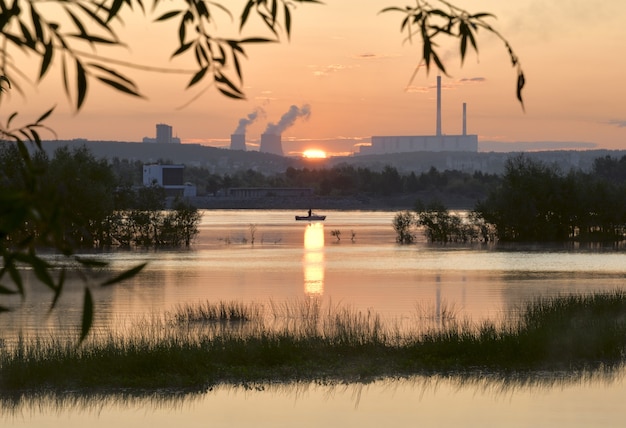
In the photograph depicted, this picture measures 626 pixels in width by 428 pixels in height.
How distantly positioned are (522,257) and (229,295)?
28.8 meters

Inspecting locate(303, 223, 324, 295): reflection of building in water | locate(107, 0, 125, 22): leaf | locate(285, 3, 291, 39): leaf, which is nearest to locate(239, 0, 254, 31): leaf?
locate(285, 3, 291, 39): leaf

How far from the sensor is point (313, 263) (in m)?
65.1

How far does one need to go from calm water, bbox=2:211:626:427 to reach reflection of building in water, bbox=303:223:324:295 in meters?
0.10

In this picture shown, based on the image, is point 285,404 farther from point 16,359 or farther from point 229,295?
point 229,295

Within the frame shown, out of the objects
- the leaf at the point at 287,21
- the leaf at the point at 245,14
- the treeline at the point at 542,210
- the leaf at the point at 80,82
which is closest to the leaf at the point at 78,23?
the leaf at the point at 80,82

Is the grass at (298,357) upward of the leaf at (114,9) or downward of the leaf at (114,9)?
downward

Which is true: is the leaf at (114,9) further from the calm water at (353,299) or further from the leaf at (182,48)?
the calm water at (353,299)

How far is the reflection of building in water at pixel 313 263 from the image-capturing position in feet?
157

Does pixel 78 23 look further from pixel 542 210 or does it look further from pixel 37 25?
pixel 542 210

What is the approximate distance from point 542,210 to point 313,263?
2122 cm

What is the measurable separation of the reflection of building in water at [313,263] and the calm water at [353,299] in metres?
0.10

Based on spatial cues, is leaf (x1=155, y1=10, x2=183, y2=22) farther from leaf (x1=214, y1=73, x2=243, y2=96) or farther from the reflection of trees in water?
the reflection of trees in water

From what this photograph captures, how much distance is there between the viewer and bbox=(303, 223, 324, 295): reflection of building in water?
157ft

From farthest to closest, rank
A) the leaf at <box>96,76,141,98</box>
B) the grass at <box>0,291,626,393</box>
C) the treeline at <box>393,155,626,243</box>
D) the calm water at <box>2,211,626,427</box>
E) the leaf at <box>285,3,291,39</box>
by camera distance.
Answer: the treeline at <box>393,155,626,243</box> → the grass at <box>0,291,626,393</box> → the calm water at <box>2,211,626,427</box> → the leaf at <box>285,3,291,39</box> → the leaf at <box>96,76,141,98</box>
